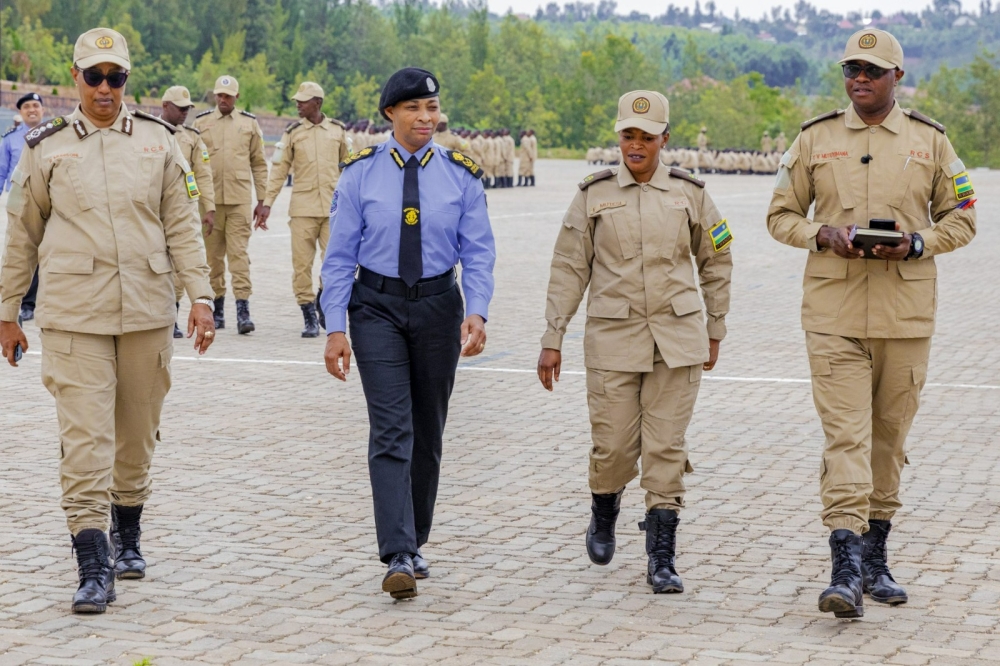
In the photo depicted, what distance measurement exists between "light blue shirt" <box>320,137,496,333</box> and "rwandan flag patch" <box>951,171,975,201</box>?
69.1 inches

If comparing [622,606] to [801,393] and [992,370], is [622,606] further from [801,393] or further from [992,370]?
[992,370]

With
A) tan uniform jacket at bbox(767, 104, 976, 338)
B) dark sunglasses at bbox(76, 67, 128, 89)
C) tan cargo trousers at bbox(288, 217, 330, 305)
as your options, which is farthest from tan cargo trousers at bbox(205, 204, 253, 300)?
tan uniform jacket at bbox(767, 104, 976, 338)

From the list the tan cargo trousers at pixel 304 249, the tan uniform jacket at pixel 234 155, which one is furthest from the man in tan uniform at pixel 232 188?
the tan cargo trousers at pixel 304 249

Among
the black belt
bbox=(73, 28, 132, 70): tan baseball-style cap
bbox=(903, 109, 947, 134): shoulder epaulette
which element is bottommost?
the black belt

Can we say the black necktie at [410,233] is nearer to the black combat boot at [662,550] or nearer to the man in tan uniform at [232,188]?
the black combat boot at [662,550]

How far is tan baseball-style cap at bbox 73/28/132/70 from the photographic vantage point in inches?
230

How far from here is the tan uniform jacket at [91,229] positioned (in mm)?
5883

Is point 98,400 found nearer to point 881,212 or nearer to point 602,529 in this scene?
point 602,529

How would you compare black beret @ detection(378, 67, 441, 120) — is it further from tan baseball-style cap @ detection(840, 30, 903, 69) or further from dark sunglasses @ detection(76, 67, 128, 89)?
tan baseball-style cap @ detection(840, 30, 903, 69)

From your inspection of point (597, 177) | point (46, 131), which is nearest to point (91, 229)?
point (46, 131)

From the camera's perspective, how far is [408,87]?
5934 mm

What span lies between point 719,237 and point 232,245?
8002 mm

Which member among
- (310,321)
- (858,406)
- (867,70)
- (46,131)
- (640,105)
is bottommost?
(310,321)

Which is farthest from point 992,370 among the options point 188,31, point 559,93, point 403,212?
point 559,93
